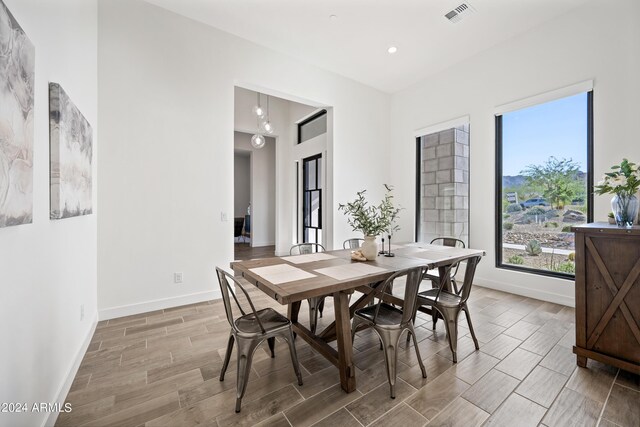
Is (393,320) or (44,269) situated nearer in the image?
(44,269)

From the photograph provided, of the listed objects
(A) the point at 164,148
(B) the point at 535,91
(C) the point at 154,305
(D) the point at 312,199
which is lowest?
(C) the point at 154,305

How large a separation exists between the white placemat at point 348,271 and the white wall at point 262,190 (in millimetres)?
6019

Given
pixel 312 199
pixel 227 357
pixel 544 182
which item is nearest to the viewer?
pixel 227 357

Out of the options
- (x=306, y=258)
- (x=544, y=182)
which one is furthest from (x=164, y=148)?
(x=544, y=182)

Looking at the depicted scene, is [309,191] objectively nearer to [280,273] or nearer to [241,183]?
[241,183]

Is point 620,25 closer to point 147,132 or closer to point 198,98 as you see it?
point 198,98

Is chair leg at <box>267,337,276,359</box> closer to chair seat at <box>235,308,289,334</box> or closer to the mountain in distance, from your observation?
chair seat at <box>235,308,289,334</box>

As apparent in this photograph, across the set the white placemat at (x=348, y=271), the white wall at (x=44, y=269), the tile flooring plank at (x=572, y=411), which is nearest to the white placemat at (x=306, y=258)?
the white placemat at (x=348, y=271)

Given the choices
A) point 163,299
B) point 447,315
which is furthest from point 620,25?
point 163,299

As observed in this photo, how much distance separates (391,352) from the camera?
178 cm

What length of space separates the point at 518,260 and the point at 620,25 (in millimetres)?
2894

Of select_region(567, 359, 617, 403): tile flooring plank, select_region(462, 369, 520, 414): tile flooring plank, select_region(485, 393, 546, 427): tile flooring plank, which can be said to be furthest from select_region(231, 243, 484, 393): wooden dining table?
select_region(567, 359, 617, 403): tile flooring plank

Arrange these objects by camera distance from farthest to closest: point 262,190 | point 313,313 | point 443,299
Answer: point 262,190
point 313,313
point 443,299

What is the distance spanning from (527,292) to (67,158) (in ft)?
16.7
